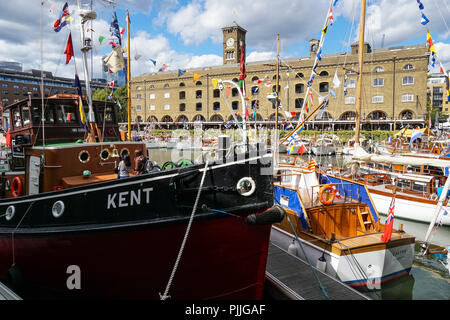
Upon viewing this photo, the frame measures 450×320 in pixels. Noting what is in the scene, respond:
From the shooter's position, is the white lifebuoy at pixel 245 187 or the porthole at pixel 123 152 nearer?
the white lifebuoy at pixel 245 187

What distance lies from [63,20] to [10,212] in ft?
16.1

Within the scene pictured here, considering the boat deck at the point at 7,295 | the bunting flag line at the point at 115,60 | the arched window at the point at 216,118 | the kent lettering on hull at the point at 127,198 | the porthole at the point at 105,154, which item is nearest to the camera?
the kent lettering on hull at the point at 127,198

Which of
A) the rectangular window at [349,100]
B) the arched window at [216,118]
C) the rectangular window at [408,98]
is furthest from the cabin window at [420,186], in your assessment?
the arched window at [216,118]

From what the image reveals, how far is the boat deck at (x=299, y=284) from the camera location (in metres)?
7.21

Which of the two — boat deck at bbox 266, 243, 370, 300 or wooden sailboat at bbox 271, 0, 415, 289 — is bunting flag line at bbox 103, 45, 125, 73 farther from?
boat deck at bbox 266, 243, 370, 300

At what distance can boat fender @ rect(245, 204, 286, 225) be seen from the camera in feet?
18.4

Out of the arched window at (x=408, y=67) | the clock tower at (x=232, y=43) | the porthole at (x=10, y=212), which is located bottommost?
the porthole at (x=10, y=212)

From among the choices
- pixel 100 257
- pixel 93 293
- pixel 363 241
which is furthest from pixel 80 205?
pixel 363 241

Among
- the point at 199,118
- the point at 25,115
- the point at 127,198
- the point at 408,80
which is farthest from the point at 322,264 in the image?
the point at 199,118

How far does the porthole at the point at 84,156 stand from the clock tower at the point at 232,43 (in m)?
64.0

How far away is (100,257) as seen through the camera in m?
5.36

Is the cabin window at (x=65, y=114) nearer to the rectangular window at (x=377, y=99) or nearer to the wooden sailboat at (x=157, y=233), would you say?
the wooden sailboat at (x=157, y=233)

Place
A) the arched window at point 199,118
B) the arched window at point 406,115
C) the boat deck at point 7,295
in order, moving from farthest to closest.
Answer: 1. the arched window at point 199,118
2. the arched window at point 406,115
3. the boat deck at point 7,295

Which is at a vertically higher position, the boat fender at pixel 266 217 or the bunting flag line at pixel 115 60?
the bunting flag line at pixel 115 60
